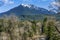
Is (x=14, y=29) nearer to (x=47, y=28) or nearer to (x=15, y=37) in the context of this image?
(x=15, y=37)

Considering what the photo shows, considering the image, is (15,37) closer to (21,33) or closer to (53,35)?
(21,33)

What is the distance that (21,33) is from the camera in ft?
149

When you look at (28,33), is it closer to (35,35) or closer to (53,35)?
(35,35)

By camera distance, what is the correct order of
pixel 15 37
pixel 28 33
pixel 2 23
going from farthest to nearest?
pixel 2 23, pixel 28 33, pixel 15 37

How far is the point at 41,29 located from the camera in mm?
53156

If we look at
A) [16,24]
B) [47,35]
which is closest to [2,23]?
[16,24]

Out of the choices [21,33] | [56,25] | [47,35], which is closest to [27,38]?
[21,33]

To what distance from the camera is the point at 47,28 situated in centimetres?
4941

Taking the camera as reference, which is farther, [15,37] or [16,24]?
[16,24]

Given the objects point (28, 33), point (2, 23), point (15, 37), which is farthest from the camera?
point (2, 23)

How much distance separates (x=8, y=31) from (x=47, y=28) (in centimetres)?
895

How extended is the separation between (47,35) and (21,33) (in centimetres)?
570

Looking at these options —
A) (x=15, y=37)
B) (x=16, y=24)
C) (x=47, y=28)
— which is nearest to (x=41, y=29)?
(x=47, y=28)

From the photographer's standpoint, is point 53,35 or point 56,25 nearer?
point 53,35
